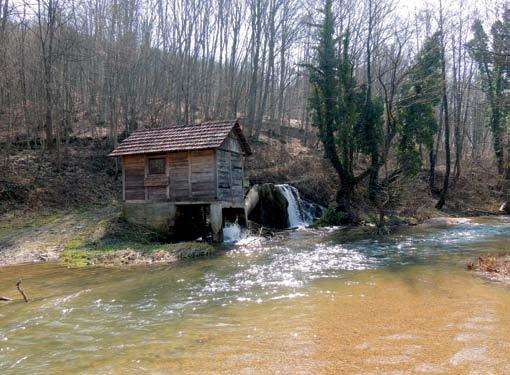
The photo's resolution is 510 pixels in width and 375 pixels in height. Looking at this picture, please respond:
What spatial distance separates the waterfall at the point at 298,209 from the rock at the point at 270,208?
357mm

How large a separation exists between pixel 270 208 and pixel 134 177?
7795 mm

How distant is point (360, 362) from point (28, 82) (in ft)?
81.4

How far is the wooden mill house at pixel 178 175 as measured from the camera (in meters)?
17.2

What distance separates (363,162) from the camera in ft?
112

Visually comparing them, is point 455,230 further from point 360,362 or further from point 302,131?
point 302,131

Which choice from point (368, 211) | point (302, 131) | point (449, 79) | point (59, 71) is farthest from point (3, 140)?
point (449, 79)

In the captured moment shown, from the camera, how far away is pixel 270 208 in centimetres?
2286

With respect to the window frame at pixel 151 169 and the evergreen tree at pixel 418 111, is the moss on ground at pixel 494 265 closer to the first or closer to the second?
the window frame at pixel 151 169

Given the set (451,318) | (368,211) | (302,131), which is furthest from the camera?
(302,131)

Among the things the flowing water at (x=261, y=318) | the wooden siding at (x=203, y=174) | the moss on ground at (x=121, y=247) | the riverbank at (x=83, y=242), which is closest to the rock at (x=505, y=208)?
the flowing water at (x=261, y=318)

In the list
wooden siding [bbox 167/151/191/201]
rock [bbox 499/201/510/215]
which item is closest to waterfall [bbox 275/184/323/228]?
wooden siding [bbox 167/151/191/201]

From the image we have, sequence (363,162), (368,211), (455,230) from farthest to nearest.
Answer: (363,162) → (368,211) → (455,230)

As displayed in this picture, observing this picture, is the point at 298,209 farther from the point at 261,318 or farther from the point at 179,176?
the point at 261,318

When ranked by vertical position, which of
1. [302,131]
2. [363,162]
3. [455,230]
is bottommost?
[455,230]
